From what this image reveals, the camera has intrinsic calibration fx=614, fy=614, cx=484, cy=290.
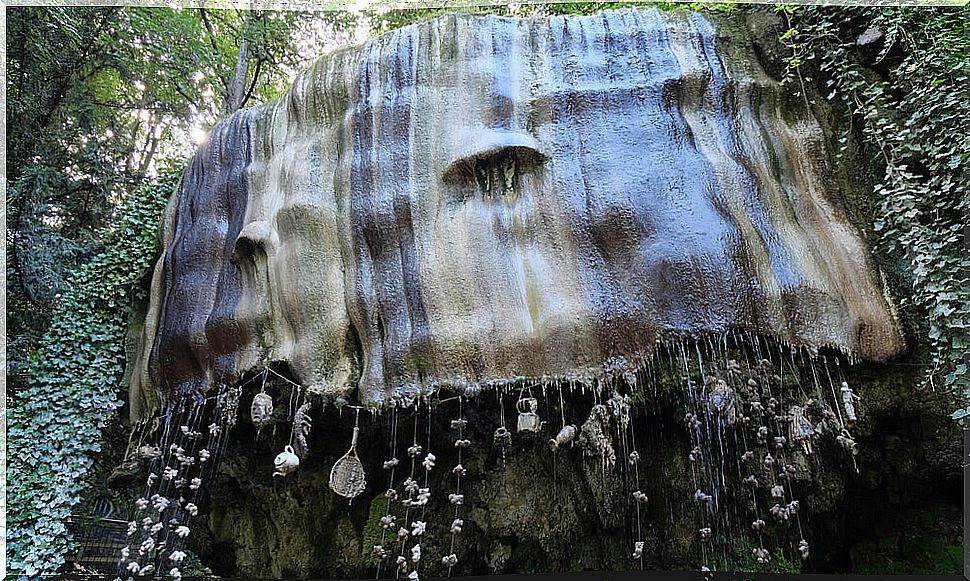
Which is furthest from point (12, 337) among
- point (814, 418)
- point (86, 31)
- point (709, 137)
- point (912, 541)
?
point (912, 541)

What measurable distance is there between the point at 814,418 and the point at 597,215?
4.18ft

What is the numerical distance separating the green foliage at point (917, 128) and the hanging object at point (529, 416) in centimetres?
170

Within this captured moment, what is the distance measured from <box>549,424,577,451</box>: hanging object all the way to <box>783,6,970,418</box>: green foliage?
155cm

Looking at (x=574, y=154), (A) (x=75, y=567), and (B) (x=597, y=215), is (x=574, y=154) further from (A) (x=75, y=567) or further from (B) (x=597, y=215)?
(A) (x=75, y=567)

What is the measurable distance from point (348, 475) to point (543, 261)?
1391mm

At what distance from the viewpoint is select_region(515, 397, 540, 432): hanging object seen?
2621 mm

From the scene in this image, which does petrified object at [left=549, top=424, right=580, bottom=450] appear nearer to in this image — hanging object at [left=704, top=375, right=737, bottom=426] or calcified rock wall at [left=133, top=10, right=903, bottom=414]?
calcified rock wall at [left=133, top=10, right=903, bottom=414]

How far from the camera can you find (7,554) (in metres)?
3.45

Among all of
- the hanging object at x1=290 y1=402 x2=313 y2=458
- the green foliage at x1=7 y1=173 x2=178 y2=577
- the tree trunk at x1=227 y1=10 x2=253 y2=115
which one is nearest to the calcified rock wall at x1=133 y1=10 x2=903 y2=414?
the hanging object at x1=290 y1=402 x2=313 y2=458

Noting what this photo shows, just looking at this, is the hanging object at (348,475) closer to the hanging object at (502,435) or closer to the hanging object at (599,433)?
the hanging object at (502,435)

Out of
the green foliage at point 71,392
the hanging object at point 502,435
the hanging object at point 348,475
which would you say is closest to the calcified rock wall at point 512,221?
the hanging object at point 502,435

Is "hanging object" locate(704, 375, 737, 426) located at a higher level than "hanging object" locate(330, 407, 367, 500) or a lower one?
higher

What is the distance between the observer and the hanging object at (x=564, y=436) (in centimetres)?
271

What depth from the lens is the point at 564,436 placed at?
8.90 feet
